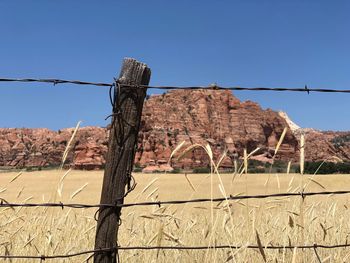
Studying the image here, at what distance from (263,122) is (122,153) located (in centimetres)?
11854

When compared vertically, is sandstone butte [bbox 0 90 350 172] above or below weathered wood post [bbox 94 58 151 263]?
above

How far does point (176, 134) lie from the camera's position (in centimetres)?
8644

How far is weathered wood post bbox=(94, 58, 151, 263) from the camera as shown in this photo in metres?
2.85

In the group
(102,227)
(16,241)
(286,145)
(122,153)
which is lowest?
(16,241)

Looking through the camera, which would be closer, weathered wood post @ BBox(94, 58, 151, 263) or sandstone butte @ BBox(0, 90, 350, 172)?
weathered wood post @ BBox(94, 58, 151, 263)

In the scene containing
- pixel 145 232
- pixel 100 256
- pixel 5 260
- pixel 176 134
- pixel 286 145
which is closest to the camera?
pixel 100 256

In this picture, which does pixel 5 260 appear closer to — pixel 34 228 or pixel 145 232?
pixel 34 228

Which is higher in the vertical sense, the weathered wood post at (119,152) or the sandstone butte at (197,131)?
the sandstone butte at (197,131)

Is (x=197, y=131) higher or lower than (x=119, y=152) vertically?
higher

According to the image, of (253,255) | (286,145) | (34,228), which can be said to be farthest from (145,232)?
(286,145)

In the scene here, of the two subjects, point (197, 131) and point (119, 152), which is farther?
point (197, 131)

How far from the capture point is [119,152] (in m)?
2.87

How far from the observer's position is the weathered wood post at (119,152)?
2850mm

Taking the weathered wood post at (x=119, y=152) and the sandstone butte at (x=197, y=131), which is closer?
the weathered wood post at (x=119, y=152)
